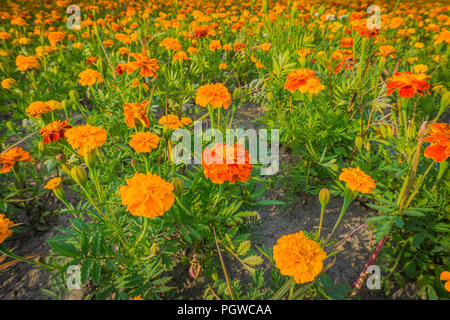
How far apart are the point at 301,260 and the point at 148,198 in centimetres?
51

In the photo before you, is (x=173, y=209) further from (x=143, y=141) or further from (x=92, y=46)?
(x=92, y=46)

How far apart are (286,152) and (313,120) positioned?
1.46 ft

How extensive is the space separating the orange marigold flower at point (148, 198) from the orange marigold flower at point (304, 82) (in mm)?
891

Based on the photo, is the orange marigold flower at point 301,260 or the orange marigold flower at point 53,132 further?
the orange marigold flower at point 53,132

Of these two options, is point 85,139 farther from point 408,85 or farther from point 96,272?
point 408,85

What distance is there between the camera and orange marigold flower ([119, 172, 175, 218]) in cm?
70

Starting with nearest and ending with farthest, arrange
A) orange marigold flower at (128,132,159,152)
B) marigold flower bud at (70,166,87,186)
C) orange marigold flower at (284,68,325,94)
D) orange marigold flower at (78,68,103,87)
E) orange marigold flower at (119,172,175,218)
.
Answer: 1. orange marigold flower at (119,172,175,218)
2. marigold flower bud at (70,166,87,186)
3. orange marigold flower at (128,132,159,152)
4. orange marigold flower at (284,68,325,94)
5. orange marigold flower at (78,68,103,87)

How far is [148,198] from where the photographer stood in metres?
0.71

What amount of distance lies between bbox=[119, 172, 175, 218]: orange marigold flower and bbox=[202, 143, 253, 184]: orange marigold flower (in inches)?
6.0

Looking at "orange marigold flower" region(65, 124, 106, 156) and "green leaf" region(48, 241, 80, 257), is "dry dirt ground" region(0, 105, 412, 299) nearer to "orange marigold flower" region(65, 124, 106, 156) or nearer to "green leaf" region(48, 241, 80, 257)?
"green leaf" region(48, 241, 80, 257)

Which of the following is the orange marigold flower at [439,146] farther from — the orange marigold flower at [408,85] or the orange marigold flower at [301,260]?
the orange marigold flower at [301,260]

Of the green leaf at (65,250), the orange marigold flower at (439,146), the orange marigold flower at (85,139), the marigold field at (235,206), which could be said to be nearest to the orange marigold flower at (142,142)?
the marigold field at (235,206)

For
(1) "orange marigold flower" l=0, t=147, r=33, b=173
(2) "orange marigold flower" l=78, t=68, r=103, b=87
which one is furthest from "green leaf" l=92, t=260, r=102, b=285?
(2) "orange marigold flower" l=78, t=68, r=103, b=87

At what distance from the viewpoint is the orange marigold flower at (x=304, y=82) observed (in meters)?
1.21
